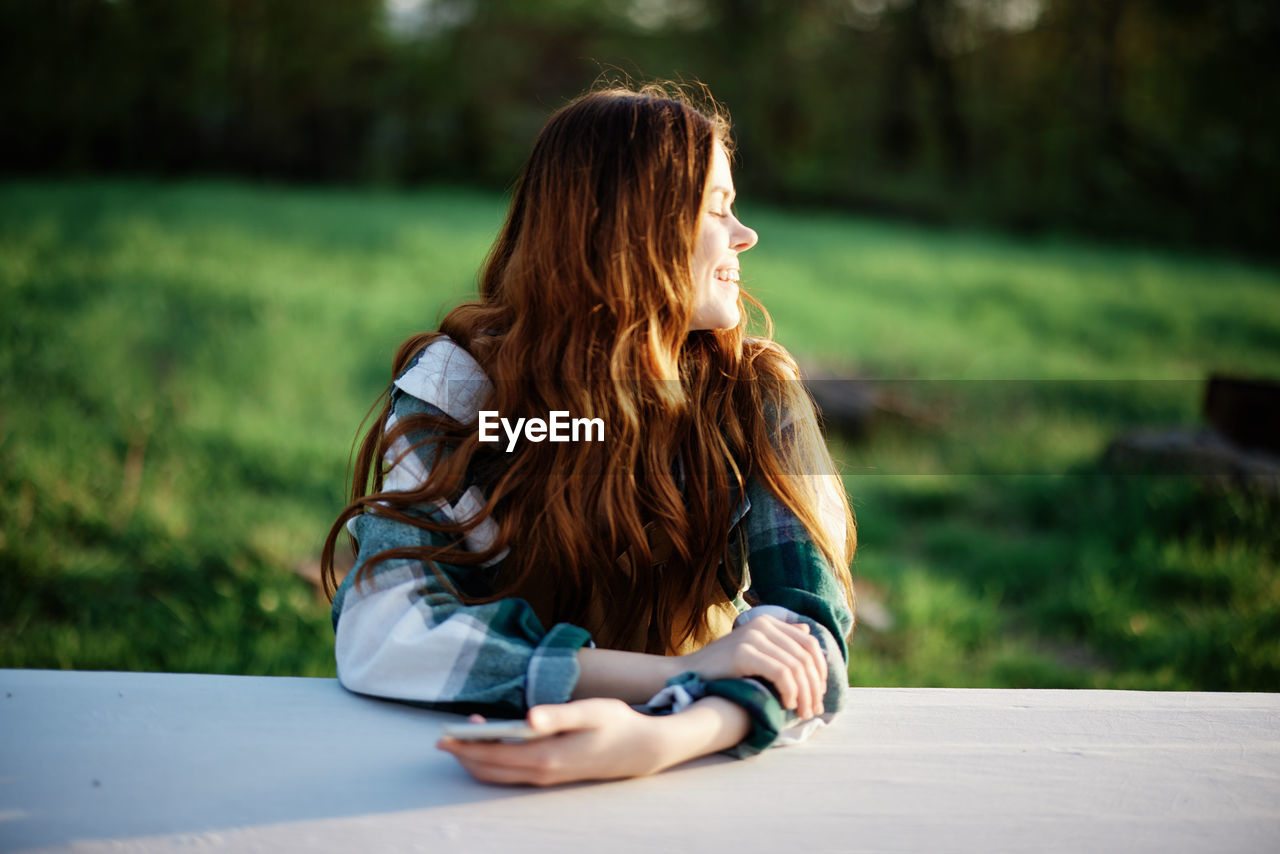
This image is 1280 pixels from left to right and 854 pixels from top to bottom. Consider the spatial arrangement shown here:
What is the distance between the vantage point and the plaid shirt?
1.24 metres

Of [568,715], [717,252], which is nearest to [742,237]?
[717,252]

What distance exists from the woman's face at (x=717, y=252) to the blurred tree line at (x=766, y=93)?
9.35 meters

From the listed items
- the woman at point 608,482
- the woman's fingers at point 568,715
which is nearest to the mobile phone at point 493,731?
the woman's fingers at point 568,715

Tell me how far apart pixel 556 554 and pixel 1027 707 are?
74 cm

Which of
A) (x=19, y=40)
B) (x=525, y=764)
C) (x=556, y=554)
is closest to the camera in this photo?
(x=525, y=764)

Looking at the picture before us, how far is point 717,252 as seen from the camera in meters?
1.48

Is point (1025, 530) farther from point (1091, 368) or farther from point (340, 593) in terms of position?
point (340, 593)

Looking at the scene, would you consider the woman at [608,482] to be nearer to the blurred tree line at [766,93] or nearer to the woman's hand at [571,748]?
the woman's hand at [571,748]

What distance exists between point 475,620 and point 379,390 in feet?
13.2

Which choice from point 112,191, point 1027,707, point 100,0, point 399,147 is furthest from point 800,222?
point 1027,707

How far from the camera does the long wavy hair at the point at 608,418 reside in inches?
55.5

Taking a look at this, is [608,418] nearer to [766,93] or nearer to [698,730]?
[698,730]

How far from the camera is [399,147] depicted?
1224 cm
